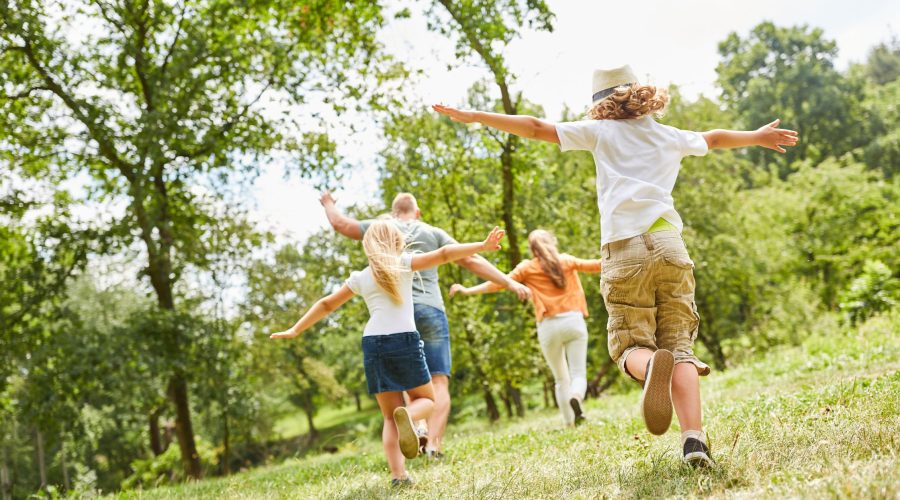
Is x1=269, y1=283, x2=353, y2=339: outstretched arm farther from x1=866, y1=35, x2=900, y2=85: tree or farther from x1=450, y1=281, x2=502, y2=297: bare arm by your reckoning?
x1=866, y1=35, x2=900, y2=85: tree

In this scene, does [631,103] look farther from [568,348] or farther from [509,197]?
[509,197]

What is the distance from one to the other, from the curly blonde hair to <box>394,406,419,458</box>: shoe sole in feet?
7.01

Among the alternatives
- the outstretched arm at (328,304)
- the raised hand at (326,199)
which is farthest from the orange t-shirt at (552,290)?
the outstretched arm at (328,304)

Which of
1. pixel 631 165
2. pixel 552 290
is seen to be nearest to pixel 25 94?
pixel 552 290

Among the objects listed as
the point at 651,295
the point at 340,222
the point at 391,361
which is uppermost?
the point at 340,222

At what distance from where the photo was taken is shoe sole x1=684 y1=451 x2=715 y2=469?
11.0 feet

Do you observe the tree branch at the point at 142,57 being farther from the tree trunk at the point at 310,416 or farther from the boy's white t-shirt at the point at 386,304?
the tree trunk at the point at 310,416

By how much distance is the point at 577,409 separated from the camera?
7160mm

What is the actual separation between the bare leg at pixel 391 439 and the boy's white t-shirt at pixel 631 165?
1814 millimetres

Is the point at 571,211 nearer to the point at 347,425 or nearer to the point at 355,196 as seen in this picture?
the point at 355,196

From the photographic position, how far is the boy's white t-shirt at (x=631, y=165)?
147 inches

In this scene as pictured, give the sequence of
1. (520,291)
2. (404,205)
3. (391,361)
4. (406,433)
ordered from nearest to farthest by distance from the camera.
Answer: (406,433)
(391,361)
(520,291)
(404,205)

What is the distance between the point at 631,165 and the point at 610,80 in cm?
54

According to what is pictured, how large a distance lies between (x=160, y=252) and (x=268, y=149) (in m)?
2.95
